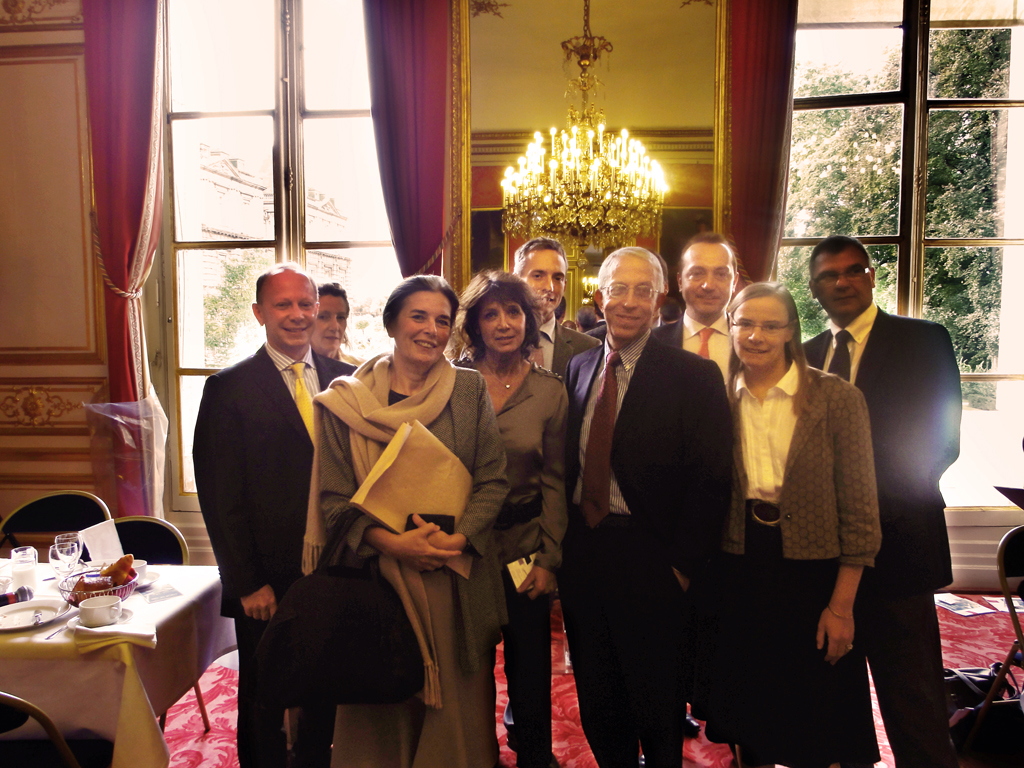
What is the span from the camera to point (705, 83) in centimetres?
363

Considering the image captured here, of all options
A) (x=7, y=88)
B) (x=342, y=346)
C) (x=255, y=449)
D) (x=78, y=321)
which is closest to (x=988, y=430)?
(x=342, y=346)

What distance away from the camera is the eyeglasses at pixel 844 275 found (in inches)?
73.7

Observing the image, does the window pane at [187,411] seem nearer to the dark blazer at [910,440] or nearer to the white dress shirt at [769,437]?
the white dress shirt at [769,437]

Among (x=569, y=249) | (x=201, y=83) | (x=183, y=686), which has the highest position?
(x=201, y=83)

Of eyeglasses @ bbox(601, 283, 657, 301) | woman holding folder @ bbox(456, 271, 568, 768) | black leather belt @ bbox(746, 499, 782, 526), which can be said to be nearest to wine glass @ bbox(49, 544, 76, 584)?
woman holding folder @ bbox(456, 271, 568, 768)

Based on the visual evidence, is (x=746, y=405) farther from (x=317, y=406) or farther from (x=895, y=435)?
(x=317, y=406)

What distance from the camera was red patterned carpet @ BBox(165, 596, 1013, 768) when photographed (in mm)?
2104

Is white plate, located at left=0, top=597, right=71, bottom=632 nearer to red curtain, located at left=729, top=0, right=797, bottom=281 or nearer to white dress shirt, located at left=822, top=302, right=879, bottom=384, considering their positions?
white dress shirt, located at left=822, top=302, right=879, bottom=384

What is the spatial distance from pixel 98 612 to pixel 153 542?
90 centimetres

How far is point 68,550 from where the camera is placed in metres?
1.95

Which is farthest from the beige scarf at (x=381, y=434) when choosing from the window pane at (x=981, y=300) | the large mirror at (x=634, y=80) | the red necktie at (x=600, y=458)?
the window pane at (x=981, y=300)

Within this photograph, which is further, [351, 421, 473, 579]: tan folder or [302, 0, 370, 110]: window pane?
[302, 0, 370, 110]: window pane

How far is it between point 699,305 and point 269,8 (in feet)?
12.9

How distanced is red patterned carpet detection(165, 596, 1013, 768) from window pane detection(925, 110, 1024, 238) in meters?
2.44
